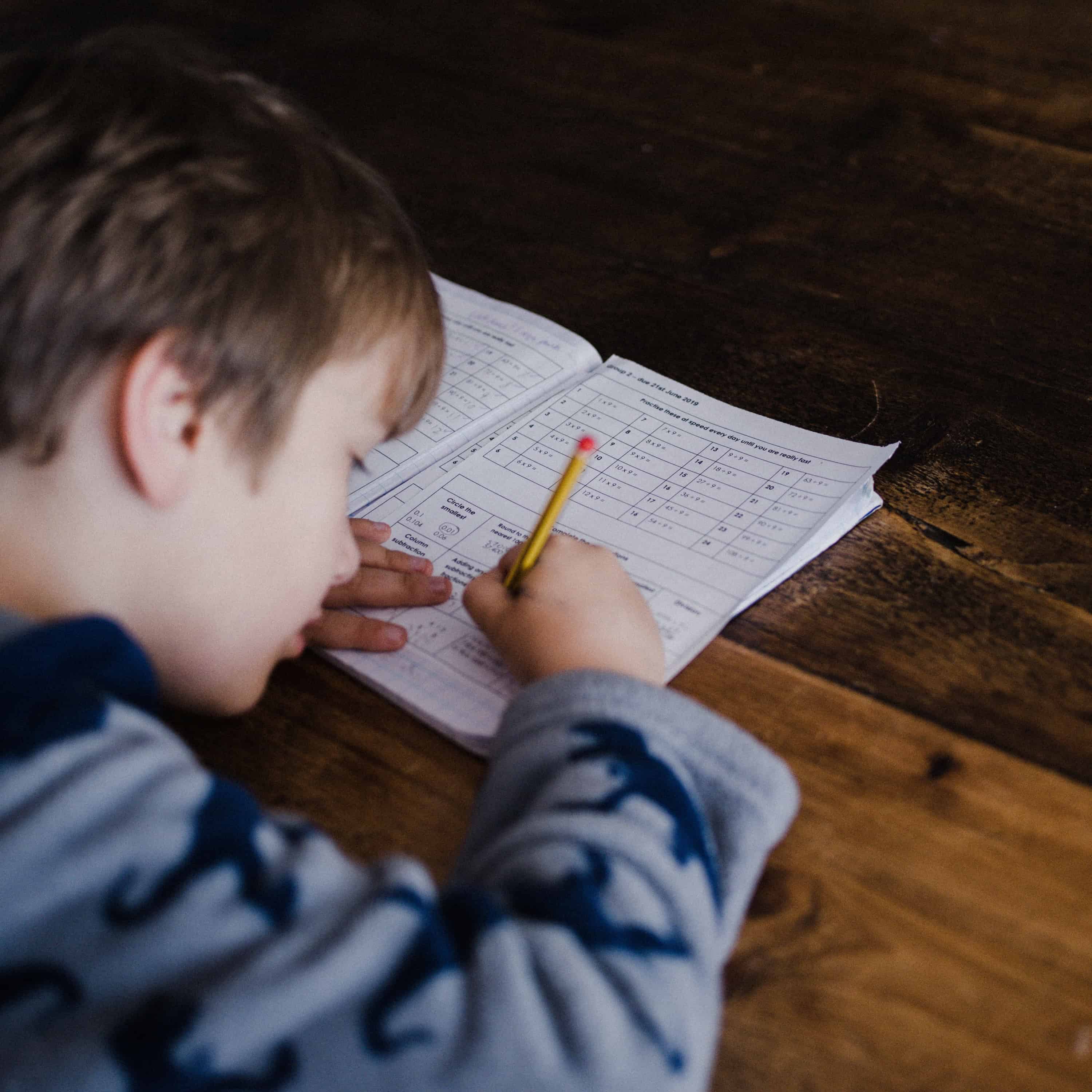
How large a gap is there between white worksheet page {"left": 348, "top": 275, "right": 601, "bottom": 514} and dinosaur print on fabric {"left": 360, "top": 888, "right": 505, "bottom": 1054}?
388 millimetres

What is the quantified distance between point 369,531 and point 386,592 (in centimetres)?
6

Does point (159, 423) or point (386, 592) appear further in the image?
point (386, 592)

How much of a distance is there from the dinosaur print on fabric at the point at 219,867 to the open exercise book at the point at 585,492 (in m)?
0.18

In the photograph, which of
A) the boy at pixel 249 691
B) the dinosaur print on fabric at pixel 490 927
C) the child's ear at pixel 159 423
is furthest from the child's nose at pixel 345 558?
the dinosaur print on fabric at pixel 490 927

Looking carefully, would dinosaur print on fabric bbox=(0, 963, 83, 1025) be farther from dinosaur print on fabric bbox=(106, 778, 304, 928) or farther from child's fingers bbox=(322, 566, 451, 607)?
child's fingers bbox=(322, 566, 451, 607)

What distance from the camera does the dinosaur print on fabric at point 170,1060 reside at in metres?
0.42

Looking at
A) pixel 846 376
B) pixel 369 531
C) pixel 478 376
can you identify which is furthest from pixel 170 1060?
pixel 846 376

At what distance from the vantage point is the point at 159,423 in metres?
0.56

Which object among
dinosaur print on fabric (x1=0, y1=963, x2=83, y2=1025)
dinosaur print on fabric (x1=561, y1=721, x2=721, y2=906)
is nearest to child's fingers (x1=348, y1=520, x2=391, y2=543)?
dinosaur print on fabric (x1=561, y1=721, x2=721, y2=906)

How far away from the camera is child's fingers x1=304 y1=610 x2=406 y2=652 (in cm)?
71

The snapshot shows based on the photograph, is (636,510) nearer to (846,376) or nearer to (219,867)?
(846,376)

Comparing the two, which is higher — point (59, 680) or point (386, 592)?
point (59, 680)

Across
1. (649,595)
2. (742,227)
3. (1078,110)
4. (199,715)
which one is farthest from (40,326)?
(1078,110)

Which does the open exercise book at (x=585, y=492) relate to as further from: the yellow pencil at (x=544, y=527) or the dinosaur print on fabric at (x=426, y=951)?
the dinosaur print on fabric at (x=426, y=951)
